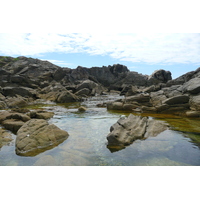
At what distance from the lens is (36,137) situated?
871 centimetres

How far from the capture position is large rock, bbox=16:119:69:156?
26.1ft

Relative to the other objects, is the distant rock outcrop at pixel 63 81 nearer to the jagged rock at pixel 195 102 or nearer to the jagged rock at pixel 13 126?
the jagged rock at pixel 13 126

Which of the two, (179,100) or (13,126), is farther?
(179,100)

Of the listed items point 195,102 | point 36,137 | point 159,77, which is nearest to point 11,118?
point 36,137

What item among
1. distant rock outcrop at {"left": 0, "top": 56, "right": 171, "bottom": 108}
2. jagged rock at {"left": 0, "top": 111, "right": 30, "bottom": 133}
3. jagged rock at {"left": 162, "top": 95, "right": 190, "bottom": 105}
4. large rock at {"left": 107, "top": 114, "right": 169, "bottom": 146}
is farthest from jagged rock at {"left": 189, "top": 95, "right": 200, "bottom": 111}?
distant rock outcrop at {"left": 0, "top": 56, "right": 171, "bottom": 108}

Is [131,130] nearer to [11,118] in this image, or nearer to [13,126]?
[13,126]

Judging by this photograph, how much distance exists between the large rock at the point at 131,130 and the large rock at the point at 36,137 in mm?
3026

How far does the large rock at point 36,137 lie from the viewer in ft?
26.1

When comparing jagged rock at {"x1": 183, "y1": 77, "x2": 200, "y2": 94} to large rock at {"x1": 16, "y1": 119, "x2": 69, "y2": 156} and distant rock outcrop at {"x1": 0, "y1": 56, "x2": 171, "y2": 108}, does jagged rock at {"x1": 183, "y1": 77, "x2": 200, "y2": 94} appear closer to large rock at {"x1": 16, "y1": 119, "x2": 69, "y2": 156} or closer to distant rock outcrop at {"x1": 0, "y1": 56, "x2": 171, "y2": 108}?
large rock at {"x1": 16, "y1": 119, "x2": 69, "y2": 156}

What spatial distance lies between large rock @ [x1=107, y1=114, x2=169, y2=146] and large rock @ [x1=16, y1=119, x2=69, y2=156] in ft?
9.93

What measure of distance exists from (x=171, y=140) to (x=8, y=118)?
12.6 meters

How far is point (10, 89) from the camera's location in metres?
37.1

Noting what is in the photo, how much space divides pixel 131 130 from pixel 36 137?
5.33 meters

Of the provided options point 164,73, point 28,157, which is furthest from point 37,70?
point 28,157
